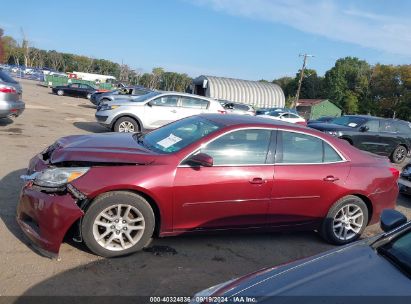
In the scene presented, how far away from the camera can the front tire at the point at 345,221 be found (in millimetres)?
5125

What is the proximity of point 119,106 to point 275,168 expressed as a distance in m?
8.39

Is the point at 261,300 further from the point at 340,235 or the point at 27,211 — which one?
the point at 340,235

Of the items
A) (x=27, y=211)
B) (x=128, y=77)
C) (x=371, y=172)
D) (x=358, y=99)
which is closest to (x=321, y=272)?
(x=27, y=211)

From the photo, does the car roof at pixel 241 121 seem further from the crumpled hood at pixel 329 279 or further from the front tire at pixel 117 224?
the crumpled hood at pixel 329 279

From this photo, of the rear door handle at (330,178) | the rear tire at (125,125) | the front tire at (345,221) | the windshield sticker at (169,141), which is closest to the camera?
the windshield sticker at (169,141)

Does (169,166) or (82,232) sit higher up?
(169,166)

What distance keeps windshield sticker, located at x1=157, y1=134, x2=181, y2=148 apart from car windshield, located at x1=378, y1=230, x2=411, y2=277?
8.68 ft

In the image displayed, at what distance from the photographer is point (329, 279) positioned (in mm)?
2252

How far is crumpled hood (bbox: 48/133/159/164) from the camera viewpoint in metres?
4.17

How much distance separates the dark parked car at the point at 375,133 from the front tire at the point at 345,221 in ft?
25.5

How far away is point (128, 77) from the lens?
118m

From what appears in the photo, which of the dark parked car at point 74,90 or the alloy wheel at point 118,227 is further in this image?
the dark parked car at point 74,90

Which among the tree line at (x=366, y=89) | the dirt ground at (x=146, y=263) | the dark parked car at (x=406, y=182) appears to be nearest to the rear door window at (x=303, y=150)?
the dirt ground at (x=146, y=263)

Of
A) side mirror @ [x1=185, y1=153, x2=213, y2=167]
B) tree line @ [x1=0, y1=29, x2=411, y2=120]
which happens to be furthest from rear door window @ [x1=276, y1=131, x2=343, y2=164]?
tree line @ [x1=0, y1=29, x2=411, y2=120]
